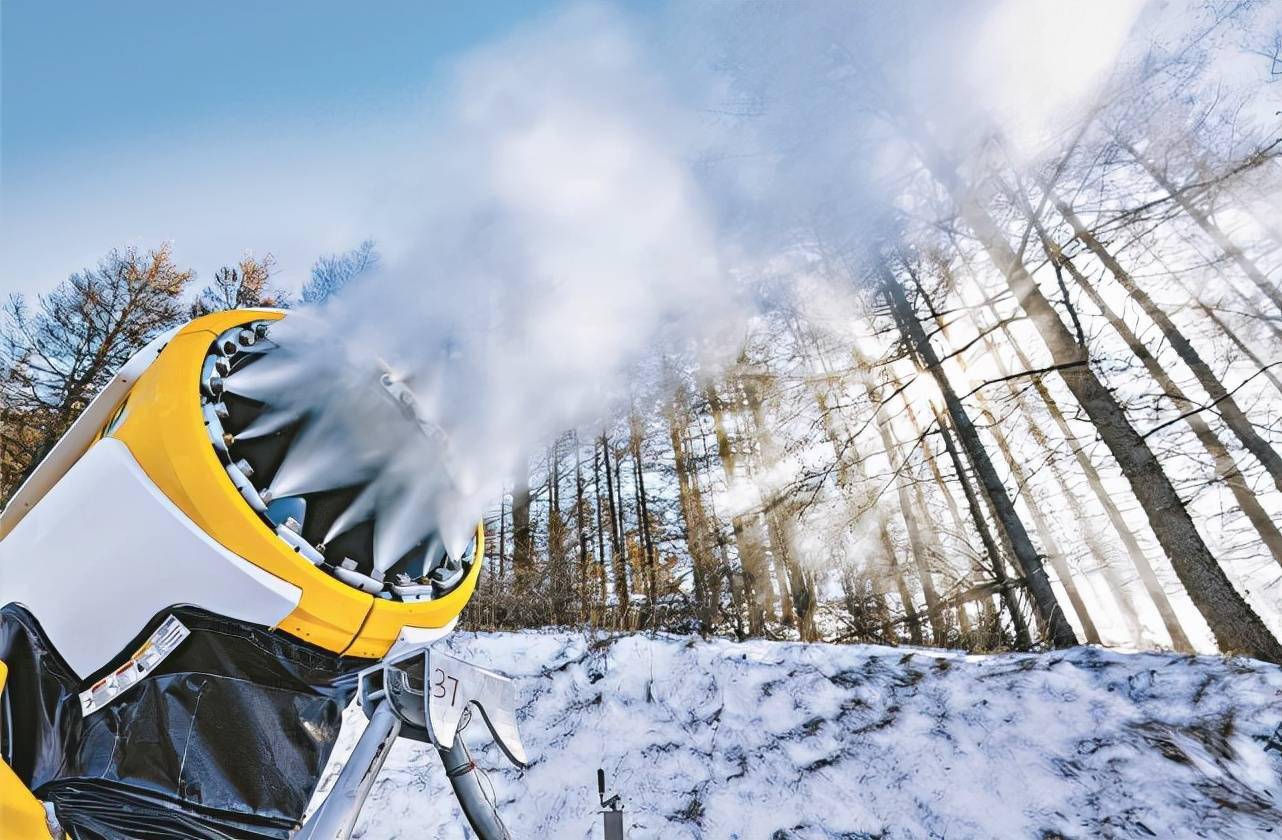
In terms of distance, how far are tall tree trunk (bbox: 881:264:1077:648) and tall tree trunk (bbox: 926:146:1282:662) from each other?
104cm

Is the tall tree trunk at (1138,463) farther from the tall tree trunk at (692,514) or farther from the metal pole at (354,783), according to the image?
the metal pole at (354,783)

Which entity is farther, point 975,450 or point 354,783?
point 975,450

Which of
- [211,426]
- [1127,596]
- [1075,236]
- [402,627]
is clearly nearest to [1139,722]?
[402,627]

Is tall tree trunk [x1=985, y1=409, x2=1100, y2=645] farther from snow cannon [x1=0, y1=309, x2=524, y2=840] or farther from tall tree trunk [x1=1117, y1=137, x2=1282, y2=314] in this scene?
snow cannon [x1=0, y1=309, x2=524, y2=840]

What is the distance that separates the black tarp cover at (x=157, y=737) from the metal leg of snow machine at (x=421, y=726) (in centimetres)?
12

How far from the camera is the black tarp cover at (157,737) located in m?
0.96

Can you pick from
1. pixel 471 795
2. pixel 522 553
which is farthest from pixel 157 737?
pixel 522 553

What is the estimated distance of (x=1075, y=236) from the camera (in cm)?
494

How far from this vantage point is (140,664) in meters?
0.98

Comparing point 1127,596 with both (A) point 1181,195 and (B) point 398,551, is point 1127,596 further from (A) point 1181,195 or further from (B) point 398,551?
(B) point 398,551

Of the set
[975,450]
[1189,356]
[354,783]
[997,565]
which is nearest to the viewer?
[354,783]

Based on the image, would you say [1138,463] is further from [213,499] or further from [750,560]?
[213,499]

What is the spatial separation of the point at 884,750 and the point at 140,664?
2.87m

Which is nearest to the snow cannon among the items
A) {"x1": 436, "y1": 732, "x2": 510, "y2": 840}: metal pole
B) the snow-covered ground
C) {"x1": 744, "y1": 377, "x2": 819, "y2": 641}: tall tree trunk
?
{"x1": 436, "y1": 732, "x2": 510, "y2": 840}: metal pole
